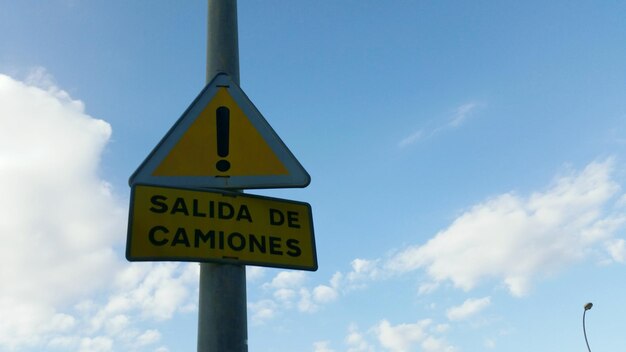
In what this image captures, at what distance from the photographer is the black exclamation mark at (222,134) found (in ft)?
9.18

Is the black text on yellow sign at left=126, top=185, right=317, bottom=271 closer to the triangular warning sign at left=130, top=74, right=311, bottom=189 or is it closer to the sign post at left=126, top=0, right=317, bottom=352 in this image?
the sign post at left=126, top=0, right=317, bottom=352

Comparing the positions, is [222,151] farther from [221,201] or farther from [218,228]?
[218,228]

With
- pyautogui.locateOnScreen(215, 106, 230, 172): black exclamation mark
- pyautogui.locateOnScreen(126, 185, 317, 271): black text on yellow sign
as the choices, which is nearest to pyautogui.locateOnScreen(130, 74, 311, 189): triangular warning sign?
pyautogui.locateOnScreen(215, 106, 230, 172): black exclamation mark

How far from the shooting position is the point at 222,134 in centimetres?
289

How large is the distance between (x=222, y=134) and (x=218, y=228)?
1.77 ft

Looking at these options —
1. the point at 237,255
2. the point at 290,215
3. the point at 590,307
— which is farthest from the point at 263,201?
the point at 590,307

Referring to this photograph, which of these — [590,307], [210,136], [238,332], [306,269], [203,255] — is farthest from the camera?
[590,307]

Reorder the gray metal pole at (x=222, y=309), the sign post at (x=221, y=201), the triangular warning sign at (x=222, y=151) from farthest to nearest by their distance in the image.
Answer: the triangular warning sign at (x=222, y=151)
the sign post at (x=221, y=201)
the gray metal pole at (x=222, y=309)

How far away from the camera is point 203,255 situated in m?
2.45

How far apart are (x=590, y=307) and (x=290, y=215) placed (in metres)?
31.6

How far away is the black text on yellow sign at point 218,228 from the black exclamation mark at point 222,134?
0.61 ft

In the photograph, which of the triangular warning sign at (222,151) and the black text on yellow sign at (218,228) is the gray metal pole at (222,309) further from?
the triangular warning sign at (222,151)

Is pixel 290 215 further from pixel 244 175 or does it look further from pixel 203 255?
pixel 203 255

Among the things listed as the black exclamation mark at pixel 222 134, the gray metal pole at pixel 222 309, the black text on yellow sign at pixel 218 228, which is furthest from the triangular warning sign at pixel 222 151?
the gray metal pole at pixel 222 309
